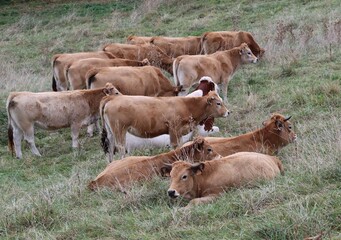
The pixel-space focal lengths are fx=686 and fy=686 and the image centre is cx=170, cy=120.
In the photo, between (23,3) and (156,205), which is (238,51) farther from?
(23,3)

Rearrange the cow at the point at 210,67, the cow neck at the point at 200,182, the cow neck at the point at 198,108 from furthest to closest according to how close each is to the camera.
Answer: the cow at the point at 210,67
the cow neck at the point at 198,108
the cow neck at the point at 200,182

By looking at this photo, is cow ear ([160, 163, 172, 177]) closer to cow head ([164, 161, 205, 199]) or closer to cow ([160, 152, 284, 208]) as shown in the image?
cow ([160, 152, 284, 208])

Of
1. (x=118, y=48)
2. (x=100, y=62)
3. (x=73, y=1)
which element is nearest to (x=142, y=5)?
(x=73, y=1)

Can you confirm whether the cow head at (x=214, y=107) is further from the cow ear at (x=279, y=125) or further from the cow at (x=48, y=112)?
the cow at (x=48, y=112)

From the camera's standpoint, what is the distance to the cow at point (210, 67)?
47.9 ft

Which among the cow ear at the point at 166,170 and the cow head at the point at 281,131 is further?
the cow head at the point at 281,131

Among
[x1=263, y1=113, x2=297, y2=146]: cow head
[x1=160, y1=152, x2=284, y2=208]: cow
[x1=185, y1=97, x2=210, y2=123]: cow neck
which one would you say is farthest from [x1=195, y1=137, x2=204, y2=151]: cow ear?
[x1=185, y1=97, x2=210, y2=123]: cow neck

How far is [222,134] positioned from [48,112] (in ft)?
10.4

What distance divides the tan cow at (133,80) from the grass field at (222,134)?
1.13 m

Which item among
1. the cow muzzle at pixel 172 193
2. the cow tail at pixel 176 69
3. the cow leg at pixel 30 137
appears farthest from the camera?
the cow tail at pixel 176 69

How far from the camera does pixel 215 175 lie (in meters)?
7.94

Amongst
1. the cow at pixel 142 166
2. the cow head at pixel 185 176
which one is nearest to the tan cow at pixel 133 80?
the cow at pixel 142 166

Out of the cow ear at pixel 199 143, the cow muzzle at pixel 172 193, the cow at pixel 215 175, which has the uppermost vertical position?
the cow muzzle at pixel 172 193

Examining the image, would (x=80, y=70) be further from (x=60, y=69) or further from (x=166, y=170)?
(x=166, y=170)
